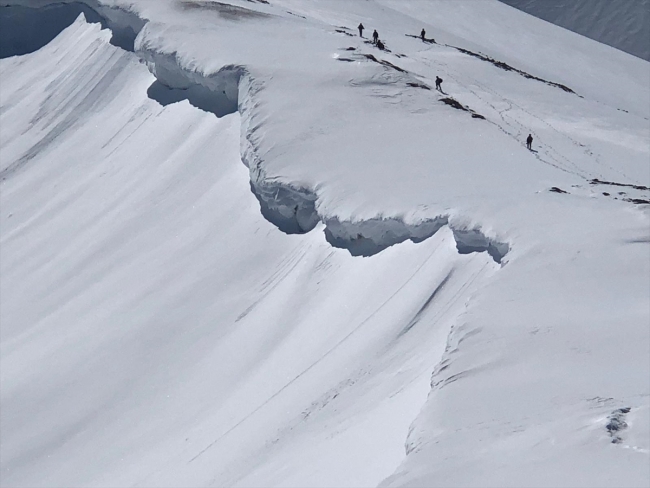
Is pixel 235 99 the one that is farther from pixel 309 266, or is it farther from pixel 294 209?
pixel 309 266

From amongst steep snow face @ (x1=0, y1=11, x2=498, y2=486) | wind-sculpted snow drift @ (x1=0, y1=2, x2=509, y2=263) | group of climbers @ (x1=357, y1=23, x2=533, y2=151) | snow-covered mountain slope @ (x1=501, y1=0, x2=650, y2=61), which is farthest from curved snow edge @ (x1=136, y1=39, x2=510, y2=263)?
snow-covered mountain slope @ (x1=501, y1=0, x2=650, y2=61)

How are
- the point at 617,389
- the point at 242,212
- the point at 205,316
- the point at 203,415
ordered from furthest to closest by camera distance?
the point at 242,212 < the point at 205,316 < the point at 203,415 < the point at 617,389

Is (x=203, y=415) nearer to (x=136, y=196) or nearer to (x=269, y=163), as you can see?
(x=269, y=163)

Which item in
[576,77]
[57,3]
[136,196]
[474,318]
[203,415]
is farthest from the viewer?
[576,77]

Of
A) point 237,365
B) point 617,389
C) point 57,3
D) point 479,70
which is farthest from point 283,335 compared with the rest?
point 57,3

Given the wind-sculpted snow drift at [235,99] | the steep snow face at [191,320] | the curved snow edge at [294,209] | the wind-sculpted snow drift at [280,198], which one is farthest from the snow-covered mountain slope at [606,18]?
the curved snow edge at [294,209]

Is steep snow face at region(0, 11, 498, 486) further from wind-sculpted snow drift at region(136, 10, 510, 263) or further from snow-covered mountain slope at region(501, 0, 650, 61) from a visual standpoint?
snow-covered mountain slope at region(501, 0, 650, 61)

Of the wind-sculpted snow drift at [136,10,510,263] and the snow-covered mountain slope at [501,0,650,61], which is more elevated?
the wind-sculpted snow drift at [136,10,510,263]
